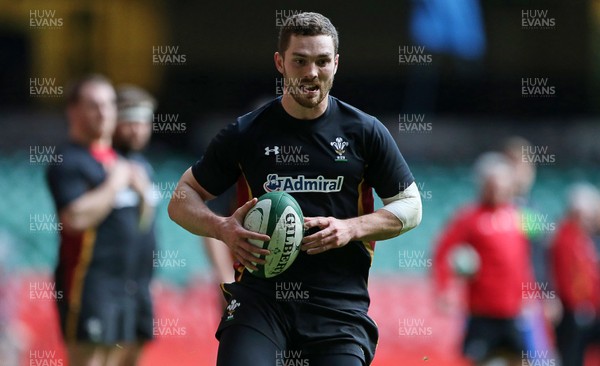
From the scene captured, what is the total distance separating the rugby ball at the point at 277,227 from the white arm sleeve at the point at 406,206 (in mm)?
446

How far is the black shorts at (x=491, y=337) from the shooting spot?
991 cm

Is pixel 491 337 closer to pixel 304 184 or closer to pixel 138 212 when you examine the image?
pixel 138 212

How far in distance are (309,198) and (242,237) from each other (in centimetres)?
37

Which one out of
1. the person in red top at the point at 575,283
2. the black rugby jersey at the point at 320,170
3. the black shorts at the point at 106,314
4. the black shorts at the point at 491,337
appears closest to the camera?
the black rugby jersey at the point at 320,170

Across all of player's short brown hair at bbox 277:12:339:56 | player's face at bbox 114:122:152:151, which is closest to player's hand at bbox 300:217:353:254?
player's short brown hair at bbox 277:12:339:56

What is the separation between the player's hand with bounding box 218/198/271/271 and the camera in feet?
14.8

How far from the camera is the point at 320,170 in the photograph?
475cm

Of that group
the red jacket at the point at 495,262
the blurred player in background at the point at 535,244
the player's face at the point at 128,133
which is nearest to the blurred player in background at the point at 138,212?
the player's face at the point at 128,133

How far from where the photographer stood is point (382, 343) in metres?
11.1

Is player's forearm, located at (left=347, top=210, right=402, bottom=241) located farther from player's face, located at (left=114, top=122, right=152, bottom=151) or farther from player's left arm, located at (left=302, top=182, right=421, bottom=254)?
player's face, located at (left=114, top=122, right=152, bottom=151)

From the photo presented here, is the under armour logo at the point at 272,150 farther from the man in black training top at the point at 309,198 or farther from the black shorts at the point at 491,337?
the black shorts at the point at 491,337

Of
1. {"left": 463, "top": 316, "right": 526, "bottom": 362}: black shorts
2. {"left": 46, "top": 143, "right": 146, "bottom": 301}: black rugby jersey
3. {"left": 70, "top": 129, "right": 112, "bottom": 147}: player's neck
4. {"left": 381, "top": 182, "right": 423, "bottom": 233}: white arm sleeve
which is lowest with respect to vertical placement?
{"left": 463, "top": 316, "right": 526, "bottom": 362}: black shorts

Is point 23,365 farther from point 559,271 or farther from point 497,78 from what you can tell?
point 497,78

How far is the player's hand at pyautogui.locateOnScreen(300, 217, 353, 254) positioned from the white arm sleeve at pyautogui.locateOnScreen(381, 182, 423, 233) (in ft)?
1.14
